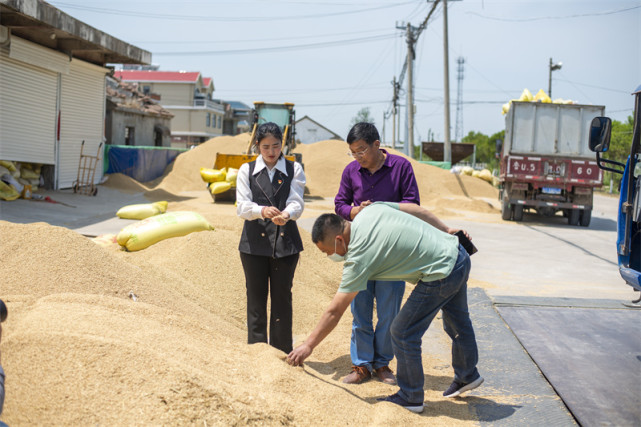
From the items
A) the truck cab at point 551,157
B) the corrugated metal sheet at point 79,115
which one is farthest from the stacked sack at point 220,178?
the truck cab at point 551,157

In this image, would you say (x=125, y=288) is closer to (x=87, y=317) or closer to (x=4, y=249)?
(x=4, y=249)

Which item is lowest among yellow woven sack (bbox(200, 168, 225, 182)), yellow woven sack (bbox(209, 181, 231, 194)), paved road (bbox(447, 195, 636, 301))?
paved road (bbox(447, 195, 636, 301))

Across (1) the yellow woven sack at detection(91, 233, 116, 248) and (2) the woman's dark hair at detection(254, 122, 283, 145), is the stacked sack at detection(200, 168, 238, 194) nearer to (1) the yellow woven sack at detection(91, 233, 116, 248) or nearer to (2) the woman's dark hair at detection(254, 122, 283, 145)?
(1) the yellow woven sack at detection(91, 233, 116, 248)

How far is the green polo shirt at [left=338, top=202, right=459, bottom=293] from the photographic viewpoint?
131 inches

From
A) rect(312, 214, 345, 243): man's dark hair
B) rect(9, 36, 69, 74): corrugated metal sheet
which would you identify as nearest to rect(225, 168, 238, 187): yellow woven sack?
rect(9, 36, 69, 74): corrugated metal sheet

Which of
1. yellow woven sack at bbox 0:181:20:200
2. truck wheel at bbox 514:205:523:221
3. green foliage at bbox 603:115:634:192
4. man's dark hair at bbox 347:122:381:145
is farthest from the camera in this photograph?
green foliage at bbox 603:115:634:192

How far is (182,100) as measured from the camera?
6147cm

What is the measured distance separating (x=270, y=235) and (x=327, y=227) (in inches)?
37.8

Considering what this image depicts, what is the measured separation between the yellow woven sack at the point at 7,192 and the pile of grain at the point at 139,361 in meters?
9.41

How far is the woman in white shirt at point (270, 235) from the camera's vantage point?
426 centimetres

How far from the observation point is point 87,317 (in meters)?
3.31

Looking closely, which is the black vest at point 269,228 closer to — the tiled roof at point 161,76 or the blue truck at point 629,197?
the blue truck at point 629,197

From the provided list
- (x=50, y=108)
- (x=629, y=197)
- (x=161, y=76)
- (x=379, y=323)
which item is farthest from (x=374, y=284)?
(x=161, y=76)

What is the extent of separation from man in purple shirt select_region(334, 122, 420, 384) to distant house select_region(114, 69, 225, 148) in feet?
190
